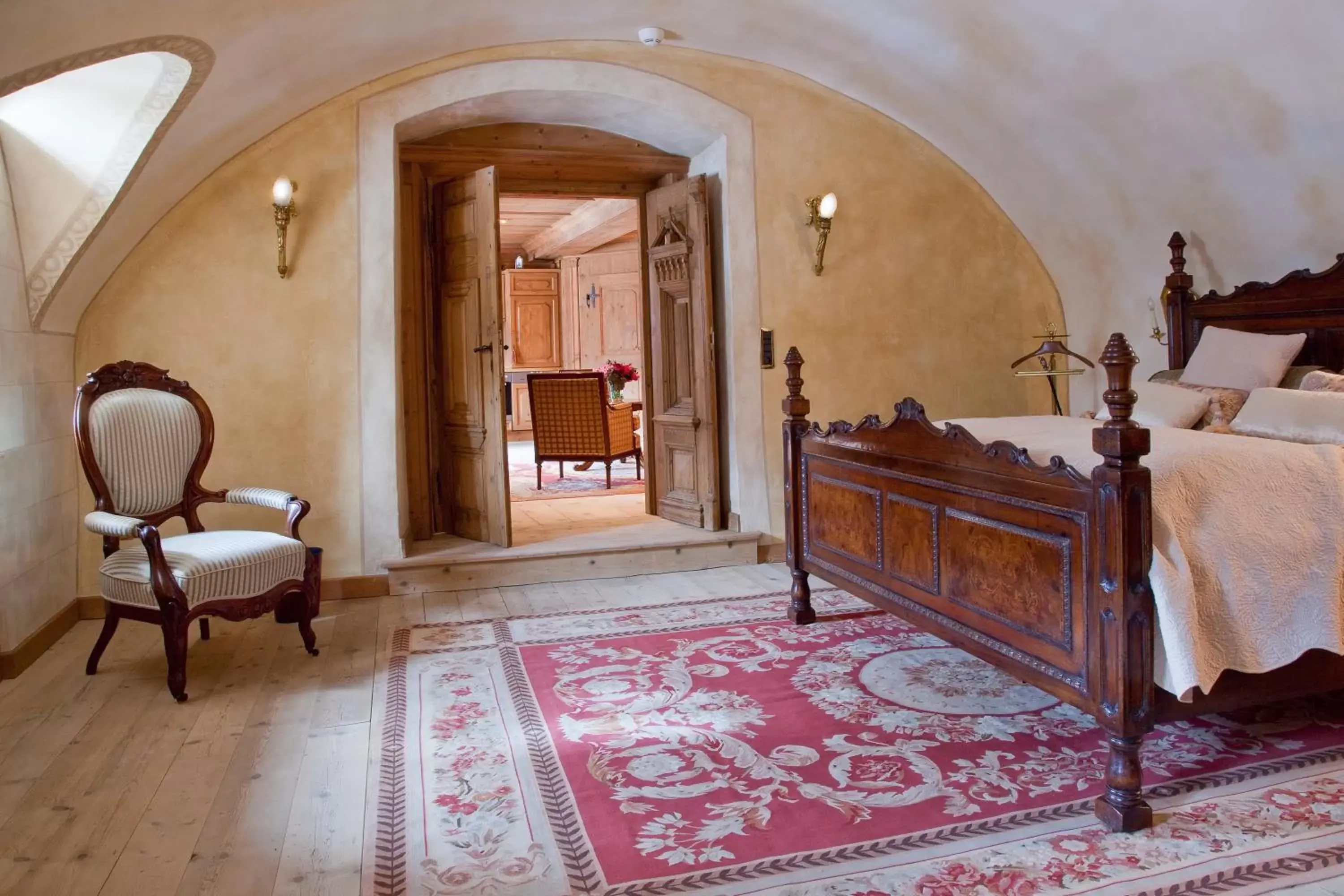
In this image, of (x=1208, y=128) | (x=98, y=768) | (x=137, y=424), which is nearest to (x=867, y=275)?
(x=1208, y=128)

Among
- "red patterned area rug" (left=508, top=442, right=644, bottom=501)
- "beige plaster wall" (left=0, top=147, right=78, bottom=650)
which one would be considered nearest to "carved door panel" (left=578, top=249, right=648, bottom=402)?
"red patterned area rug" (left=508, top=442, right=644, bottom=501)

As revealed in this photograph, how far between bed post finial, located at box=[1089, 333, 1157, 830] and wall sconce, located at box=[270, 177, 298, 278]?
373cm

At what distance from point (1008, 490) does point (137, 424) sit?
323 centimetres

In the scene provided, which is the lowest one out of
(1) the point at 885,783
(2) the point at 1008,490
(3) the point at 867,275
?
(1) the point at 885,783

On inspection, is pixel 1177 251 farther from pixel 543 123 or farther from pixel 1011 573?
pixel 543 123

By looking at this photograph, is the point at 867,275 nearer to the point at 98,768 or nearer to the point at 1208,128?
the point at 1208,128

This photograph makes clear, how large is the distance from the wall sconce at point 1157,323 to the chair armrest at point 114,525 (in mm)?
4717

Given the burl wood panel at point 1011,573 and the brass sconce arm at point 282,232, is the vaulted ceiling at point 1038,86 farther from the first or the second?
the burl wood panel at point 1011,573

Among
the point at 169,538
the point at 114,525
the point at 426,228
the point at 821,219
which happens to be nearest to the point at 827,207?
the point at 821,219

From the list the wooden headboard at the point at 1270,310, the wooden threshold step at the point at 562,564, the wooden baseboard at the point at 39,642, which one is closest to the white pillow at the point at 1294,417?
the wooden headboard at the point at 1270,310

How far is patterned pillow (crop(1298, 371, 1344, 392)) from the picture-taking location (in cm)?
361

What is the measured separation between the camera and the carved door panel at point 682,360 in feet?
17.8

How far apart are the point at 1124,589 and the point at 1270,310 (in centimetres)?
280

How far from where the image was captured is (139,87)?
12.3 feet
